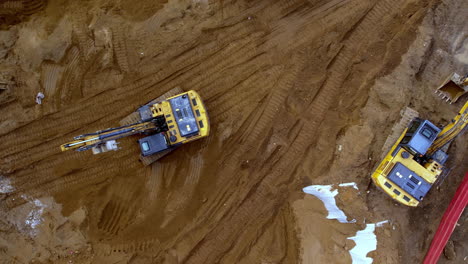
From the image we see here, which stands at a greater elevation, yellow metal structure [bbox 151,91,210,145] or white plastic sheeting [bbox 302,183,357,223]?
yellow metal structure [bbox 151,91,210,145]

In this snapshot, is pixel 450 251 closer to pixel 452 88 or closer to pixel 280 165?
pixel 452 88

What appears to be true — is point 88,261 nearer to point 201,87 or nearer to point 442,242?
point 201,87

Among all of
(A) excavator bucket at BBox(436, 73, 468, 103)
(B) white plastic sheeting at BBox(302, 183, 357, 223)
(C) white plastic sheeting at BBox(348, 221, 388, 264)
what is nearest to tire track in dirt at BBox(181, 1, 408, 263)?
(B) white plastic sheeting at BBox(302, 183, 357, 223)

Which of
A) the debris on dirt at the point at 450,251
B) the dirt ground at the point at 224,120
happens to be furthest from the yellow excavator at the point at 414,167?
the debris on dirt at the point at 450,251

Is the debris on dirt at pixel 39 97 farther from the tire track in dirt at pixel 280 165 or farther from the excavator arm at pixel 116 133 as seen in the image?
the tire track in dirt at pixel 280 165

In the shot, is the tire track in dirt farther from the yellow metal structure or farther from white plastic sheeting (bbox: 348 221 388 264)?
white plastic sheeting (bbox: 348 221 388 264)

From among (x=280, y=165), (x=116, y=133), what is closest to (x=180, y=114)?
(x=116, y=133)
